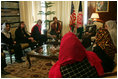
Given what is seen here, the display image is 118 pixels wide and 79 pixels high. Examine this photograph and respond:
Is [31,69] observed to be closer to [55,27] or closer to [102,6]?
[55,27]

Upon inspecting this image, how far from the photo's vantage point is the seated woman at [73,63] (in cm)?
144

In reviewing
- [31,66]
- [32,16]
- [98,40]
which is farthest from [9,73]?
[32,16]

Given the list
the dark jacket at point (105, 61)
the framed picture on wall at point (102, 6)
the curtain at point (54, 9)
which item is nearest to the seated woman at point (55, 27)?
the curtain at point (54, 9)

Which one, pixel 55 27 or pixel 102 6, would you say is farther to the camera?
pixel 102 6

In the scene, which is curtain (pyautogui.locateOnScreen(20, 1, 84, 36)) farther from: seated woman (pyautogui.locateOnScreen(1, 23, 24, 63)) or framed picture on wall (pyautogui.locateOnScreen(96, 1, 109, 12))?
seated woman (pyautogui.locateOnScreen(1, 23, 24, 63))

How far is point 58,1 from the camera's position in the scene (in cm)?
592

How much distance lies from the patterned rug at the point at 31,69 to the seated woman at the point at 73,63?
1.29 m

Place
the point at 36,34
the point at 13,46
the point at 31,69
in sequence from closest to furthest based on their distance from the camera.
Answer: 1. the point at 31,69
2. the point at 13,46
3. the point at 36,34

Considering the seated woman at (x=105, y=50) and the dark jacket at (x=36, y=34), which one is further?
the dark jacket at (x=36, y=34)

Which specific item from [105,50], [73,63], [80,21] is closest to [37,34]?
[80,21]

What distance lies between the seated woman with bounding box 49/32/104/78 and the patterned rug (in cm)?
129

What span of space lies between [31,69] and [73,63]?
1765mm

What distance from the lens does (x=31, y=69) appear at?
9.91 ft

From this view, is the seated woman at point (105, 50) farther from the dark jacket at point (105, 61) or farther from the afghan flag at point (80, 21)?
the afghan flag at point (80, 21)
